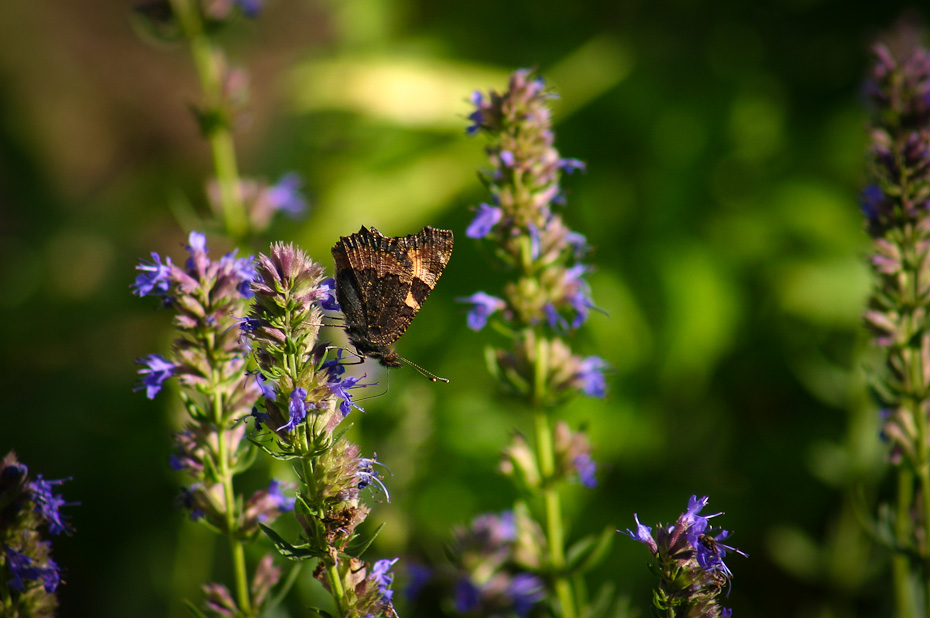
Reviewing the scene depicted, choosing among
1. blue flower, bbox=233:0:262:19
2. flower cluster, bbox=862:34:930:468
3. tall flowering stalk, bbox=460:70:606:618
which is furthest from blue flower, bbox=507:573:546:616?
blue flower, bbox=233:0:262:19

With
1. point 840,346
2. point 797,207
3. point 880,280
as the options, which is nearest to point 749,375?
point 840,346

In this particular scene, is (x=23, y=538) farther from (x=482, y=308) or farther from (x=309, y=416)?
(x=482, y=308)

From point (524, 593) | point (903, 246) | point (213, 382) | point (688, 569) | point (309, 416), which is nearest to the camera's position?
point (688, 569)

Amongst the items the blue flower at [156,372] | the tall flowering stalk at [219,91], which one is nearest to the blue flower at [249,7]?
the tall flowering stalk at [219,91]

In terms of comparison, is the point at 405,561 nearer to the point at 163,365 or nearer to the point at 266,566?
the point at 266,566

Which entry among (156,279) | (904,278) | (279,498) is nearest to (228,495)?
(279,498)

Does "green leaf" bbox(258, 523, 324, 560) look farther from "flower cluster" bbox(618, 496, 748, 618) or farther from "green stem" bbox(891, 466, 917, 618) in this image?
"green stem" bbox(891, 466, 917, 618)
